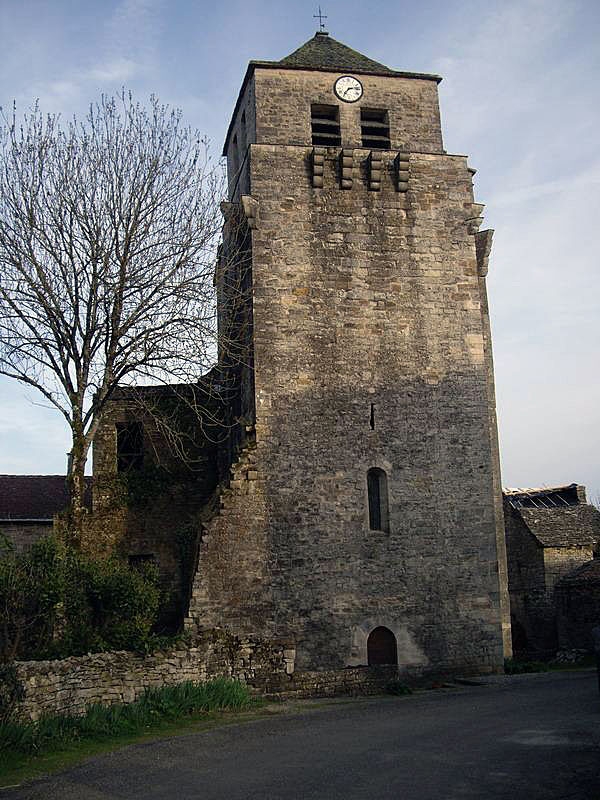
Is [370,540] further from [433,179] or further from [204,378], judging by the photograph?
[433,179]

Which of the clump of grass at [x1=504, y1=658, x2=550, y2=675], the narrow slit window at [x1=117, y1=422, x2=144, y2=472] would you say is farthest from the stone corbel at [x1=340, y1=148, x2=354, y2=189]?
the clump of grass at [x1=504, y1=658, x2=550, y2=675]

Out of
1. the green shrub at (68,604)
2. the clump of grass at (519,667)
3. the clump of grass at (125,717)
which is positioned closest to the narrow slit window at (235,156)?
the green shrub at (68,604)

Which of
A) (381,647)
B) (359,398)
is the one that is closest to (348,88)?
(359,398)

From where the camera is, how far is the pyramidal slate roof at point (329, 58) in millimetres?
21359

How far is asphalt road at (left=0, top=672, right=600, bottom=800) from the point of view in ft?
27.4

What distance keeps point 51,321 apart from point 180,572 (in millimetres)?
6931

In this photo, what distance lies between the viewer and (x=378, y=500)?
1888 cm

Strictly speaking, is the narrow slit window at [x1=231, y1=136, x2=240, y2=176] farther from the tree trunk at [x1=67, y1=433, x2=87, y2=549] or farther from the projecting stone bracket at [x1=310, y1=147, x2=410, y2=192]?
the tree trunk at [x1=67, y1=433, x2=87, y2=549]

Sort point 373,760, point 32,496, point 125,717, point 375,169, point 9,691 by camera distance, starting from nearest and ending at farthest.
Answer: point 373,760
point 9,691
point 125,717
point 375,169
point 32,496

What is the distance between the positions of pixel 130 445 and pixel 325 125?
30.0ft

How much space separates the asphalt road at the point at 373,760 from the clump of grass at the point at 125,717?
3.06 feet

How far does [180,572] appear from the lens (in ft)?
65.2

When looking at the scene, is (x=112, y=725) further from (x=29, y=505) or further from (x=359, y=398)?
(x=29, y=505)

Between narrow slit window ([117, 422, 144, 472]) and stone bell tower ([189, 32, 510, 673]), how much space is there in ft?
10.3
